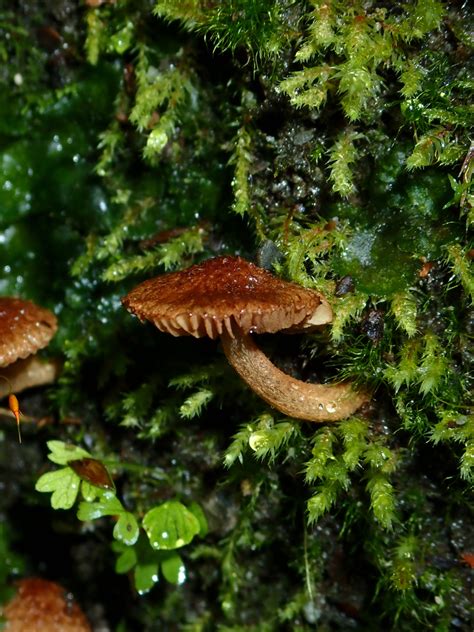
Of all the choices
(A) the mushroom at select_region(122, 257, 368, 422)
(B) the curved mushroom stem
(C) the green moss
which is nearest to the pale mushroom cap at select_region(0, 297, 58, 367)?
(C) the green moss

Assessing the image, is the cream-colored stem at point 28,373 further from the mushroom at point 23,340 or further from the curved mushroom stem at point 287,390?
the curved mushroom stem at point 287,390

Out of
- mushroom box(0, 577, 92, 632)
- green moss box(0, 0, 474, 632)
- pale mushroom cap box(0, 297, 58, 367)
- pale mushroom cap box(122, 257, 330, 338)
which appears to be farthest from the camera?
mushroom box(0, 577, 92, 632)

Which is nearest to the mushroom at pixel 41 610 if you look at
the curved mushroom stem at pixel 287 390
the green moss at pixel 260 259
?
the green moss at pixel 260 259

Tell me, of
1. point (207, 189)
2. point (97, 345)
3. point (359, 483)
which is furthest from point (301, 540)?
point (207, 189)

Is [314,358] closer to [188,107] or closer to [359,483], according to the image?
[359,483]

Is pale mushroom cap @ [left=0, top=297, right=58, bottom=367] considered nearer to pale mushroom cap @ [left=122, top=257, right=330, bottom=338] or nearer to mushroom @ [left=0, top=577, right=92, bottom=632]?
pale mushroom cap @ [left=122, top=257, right=330, bottom=338]

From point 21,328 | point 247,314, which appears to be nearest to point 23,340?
point 21,328

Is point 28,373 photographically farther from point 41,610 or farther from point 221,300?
point 221,300
